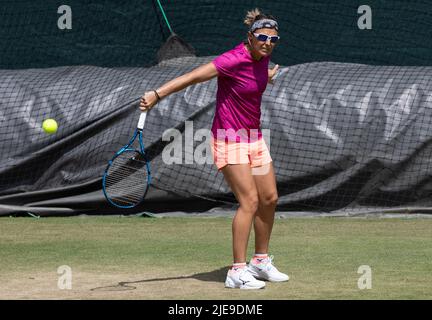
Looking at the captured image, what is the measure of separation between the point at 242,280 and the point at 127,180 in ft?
12.1

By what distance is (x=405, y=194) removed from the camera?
10.1 m

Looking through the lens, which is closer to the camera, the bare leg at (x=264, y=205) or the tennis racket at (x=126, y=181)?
the bare leg at (x=264, y=205)

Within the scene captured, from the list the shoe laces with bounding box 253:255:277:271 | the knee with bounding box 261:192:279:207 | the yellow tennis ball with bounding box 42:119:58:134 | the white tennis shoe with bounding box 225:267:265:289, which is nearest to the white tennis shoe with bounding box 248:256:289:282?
the shoe laces with bounding box 253:255:277:271

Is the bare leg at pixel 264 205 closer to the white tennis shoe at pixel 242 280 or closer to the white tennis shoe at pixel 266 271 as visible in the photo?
the white tennis shoe at pixel 266 271

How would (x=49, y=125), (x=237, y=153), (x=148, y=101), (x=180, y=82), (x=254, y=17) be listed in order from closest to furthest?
(x=148, y=101) → (x=180, y=82) → (x=237, y=153) → (x=254, y=17) → (x=49, y=125)

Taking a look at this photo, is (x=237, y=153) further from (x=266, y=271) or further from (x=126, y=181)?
(x=126, y=181)

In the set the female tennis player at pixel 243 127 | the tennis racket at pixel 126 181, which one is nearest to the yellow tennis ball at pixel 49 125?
the tennis racket at pixel 126 181

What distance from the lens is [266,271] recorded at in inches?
260

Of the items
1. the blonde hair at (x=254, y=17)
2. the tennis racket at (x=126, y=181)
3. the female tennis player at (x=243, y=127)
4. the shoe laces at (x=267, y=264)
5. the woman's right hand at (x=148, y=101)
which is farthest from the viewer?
the tennis racket at (x=126, y=181)

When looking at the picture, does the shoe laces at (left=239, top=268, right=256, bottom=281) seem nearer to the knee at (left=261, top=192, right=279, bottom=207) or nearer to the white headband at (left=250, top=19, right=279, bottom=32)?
the knee at (left=261, top=192, right=279, bottom=207)

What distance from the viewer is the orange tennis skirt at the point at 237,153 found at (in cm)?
645

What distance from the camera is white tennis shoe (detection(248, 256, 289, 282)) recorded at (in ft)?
21.6

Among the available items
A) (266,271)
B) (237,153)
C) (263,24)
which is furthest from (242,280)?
(263,24)
